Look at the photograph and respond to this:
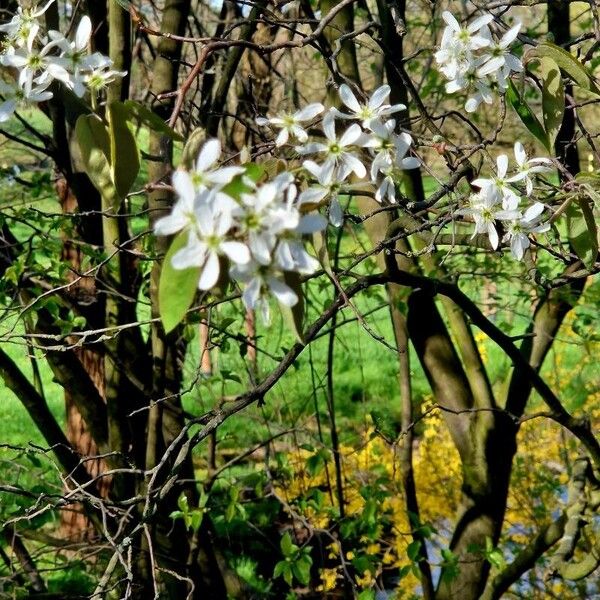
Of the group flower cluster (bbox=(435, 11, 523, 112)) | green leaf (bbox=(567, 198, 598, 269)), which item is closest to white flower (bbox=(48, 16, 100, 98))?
flower cluster (bbox=(435, 11, 523, 112))

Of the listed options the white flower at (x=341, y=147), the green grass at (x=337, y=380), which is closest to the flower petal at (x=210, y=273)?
the white flower at (x=341, y=147)

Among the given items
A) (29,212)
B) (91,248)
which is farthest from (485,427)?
(29,212)

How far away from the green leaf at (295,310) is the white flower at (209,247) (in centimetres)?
9

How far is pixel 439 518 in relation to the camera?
4152 millimetres

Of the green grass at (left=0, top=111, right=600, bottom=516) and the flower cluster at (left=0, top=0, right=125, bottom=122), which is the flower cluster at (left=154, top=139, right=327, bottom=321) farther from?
the green grass at (left=0, top=111, right=600, bottom=516)

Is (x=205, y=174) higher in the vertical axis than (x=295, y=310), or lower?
higher

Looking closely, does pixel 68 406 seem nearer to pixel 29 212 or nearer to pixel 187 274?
pixel 29 212

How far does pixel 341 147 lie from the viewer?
110 centimetres

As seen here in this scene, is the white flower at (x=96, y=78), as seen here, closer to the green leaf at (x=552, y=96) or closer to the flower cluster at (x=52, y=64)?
the flower cluster at (x=52, y=64)

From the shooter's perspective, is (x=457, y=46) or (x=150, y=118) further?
(x=457, y=46)

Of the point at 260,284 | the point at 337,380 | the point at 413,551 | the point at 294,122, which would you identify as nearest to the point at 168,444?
the point at 413,551

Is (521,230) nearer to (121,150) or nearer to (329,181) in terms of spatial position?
(329,181)

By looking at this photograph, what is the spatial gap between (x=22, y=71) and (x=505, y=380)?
2191 mm

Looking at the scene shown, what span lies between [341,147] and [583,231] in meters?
0.38
